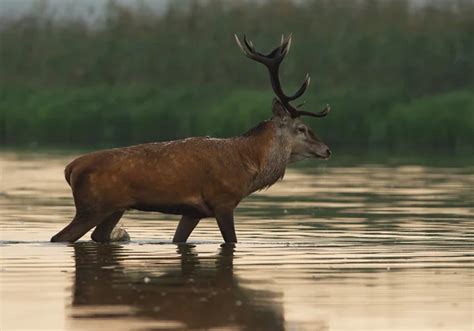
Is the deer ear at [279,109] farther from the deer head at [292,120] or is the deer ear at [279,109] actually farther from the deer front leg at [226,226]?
the deer front leg at [226,226]

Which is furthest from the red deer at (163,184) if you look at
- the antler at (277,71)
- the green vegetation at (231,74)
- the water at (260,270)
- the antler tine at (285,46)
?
the green vegetation at (231,74)

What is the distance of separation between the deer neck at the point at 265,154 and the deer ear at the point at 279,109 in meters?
0.11

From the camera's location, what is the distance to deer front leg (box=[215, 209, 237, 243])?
1917 centimetres

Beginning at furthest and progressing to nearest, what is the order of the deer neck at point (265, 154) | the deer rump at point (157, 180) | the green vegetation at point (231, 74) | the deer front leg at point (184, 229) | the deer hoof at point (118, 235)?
the green vegetation at point (231, 74), the deer neck at point (265, 154), the deer hoof at point (118, 235), the deer front leg at point (184, 229), the deer rump at point (157, 180)

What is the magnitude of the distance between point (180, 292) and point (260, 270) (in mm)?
1783

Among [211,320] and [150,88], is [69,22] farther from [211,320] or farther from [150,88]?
[211,320]

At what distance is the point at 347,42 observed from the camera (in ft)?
183

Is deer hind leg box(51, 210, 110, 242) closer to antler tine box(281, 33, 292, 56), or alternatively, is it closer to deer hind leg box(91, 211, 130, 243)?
deer hind leg box(91, 211, 130, 243)

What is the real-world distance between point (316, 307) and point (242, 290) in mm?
1046

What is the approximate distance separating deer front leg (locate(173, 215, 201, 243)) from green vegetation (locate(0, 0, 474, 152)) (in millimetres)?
25142

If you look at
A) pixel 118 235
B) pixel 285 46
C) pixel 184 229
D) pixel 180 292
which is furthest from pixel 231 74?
pixel 180 292

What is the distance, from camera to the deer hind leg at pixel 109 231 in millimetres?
19344

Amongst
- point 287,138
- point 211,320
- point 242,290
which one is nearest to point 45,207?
point 287,138

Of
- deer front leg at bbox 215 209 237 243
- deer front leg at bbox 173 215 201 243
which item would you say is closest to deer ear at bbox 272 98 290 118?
deer front leg at bbox 215 209 237 243
